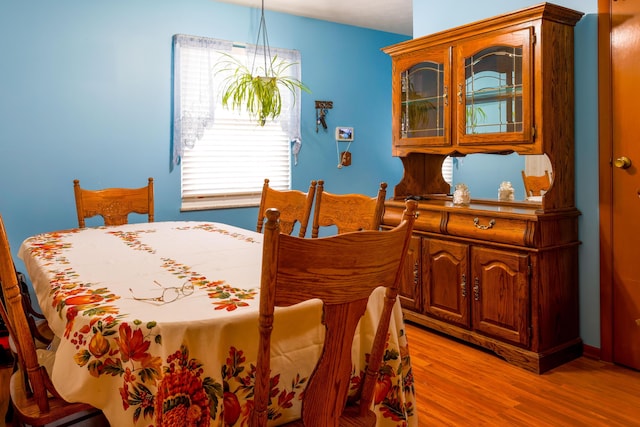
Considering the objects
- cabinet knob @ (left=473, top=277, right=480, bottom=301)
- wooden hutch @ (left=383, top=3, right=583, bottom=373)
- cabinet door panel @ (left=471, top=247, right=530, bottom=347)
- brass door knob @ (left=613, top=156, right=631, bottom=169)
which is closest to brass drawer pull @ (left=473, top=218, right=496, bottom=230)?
wooden hutch @ (left=383, top=3, right=583, bottom=373)

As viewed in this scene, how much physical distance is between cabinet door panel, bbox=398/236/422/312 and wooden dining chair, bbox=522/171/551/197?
714 mm

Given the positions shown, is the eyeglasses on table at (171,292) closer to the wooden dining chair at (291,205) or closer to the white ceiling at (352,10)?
the wooden dining chair at (291,205)

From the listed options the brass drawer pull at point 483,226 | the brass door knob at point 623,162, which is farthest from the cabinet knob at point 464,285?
the brass door knob at point 623,162

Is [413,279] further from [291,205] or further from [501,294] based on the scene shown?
[291,205]

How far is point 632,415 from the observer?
2195 millimetres

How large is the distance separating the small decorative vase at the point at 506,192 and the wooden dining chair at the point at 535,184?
0.10 metres

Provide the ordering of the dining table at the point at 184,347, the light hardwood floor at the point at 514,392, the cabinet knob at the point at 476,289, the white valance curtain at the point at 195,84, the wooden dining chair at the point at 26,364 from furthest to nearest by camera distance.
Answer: the white valance curtain at the point at 195,84
the cabinet knob at the point at 476,289
the light hardwood floor at the point at 514,392
the wooden dining chair at the point at 26,364
the dining table at the point at 184,347

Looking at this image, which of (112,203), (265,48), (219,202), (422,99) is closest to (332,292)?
(112,203)

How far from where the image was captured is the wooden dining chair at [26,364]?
1262 mm

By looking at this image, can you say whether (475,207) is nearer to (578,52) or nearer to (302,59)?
(578,52)

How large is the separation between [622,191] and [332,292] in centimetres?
225

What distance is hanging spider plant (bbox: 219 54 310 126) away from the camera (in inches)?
155

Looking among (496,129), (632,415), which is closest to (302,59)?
(496,129)

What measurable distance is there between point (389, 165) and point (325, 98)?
3.29 ft
